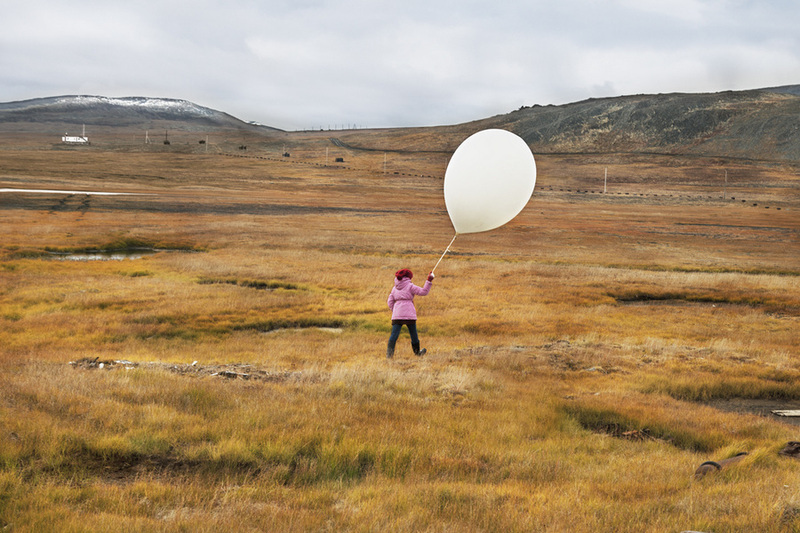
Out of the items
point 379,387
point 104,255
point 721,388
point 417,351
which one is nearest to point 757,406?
point 721,388

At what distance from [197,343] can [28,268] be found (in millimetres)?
17224

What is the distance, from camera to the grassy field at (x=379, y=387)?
231 inches

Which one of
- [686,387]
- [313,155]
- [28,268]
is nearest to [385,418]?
[686,387]

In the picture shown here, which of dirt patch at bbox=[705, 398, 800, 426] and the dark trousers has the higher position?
the dark trousers

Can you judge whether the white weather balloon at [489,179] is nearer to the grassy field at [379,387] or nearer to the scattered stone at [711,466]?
the grassy field at [379,387]

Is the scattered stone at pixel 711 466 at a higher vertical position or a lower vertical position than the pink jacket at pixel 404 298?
lower

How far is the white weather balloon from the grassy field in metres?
3.44

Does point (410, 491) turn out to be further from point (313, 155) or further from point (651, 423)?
point (313, 155)

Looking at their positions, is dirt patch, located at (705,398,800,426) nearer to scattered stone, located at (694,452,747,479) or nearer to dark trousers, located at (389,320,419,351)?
scattered stone, located at (694,452,747,479)

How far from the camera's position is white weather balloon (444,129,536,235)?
12.0 metres

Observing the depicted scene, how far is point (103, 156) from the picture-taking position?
136375 millimetres

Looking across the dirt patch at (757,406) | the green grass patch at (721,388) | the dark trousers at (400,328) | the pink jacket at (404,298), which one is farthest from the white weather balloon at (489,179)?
the dirt patch at (757,406)

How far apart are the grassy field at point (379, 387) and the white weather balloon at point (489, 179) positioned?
11.3 ft

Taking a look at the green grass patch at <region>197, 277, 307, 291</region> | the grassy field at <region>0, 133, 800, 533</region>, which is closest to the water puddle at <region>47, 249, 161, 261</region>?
the grassy field at <region>0, 133, 800, 533</region>
